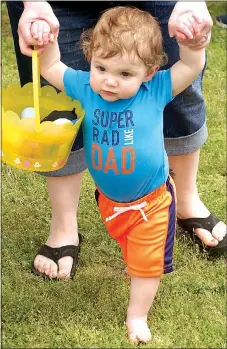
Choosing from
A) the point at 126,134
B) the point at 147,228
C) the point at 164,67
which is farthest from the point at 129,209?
the point at 164,67

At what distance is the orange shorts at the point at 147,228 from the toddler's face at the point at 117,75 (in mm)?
355

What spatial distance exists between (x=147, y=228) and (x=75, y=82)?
19.8 inches

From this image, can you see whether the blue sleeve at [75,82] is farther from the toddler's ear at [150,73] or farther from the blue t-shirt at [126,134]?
the toddler's ear at [150,73]

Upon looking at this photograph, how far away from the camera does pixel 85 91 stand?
2.18 m

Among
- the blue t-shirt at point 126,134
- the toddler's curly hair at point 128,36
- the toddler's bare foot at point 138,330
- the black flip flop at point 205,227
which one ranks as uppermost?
the toddler's curly hair at point 128,36

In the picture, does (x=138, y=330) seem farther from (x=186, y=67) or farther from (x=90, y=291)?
(x=186, y=67)

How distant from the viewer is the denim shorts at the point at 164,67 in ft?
7.98

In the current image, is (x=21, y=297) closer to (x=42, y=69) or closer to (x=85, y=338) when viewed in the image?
(x=85, y=338)

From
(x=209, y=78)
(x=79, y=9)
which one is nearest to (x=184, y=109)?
(x=79, y=9)

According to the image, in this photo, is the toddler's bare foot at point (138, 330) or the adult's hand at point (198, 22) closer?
the adult's hand at point (198, 22)

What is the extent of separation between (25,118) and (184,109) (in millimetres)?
822

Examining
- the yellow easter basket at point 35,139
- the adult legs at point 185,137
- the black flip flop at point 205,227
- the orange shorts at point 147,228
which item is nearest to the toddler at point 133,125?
the orange shorts at point 147,228

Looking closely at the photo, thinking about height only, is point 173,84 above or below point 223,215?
Answer: above

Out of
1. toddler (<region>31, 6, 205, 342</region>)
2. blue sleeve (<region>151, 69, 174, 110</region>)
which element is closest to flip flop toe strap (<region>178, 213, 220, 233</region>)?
toddler (<region>31, 6, 205, 342</region>)
